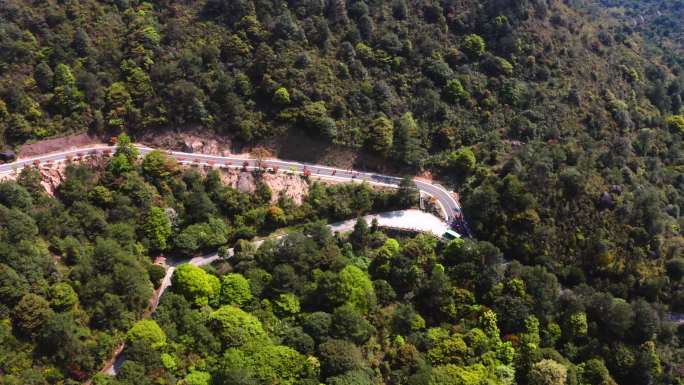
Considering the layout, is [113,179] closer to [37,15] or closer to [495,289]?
[37,15]

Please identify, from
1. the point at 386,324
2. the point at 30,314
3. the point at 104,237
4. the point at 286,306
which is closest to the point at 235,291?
the point at 286,306

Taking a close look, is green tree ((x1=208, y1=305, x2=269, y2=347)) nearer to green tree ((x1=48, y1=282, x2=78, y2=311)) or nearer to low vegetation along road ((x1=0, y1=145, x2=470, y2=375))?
low vegetation along road ((x1=0, y1=145, x2=470, y2=375))

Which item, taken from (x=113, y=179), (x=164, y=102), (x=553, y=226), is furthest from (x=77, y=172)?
(x=553, y=226)

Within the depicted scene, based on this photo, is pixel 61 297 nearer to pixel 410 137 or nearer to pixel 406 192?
pixel 406 192

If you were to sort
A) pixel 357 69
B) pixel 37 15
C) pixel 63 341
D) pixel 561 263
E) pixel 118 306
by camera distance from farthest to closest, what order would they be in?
pixel 357 69 < pixel 37 15 < pixel 561 263 < pixel 118 306 < pixel 63 341

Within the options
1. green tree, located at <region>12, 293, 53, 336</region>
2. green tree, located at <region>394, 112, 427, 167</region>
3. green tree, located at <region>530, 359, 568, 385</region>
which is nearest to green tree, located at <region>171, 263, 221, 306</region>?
green tree, located at <region>12, 293, 53, 336</region>

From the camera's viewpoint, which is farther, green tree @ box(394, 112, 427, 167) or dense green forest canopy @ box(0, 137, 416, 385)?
green tree @ box(394, 112, 427, 167)

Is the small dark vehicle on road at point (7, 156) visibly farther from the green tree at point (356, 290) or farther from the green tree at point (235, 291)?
the green tree at point (356, 290)
